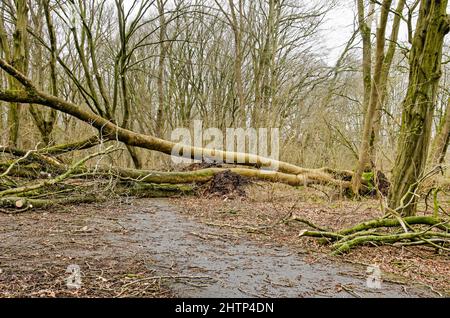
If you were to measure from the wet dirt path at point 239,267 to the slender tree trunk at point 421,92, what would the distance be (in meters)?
2.25

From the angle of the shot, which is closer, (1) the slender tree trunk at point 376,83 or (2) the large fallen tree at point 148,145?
(1) the slender tree trunk at point 376,83


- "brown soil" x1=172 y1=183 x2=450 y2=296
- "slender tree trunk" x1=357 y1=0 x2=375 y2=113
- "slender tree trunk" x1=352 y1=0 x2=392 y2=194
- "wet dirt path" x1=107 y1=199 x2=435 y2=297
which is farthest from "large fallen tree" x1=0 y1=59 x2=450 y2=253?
"slender tree trunk" x1=357 y1=0 x2=375 y2=113

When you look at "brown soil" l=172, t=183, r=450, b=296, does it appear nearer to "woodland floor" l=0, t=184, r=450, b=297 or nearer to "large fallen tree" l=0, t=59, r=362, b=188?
"woodland floor" l=0, t=184, r=450, b=297

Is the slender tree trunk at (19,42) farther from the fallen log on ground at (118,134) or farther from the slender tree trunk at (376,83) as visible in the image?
the slender tree trunk at (376,83)

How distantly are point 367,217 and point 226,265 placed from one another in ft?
12.8

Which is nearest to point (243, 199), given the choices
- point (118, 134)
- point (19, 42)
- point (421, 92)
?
point (118, 134)

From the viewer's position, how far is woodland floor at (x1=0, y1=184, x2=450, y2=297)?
2.78m

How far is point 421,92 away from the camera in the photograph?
5148 millimetres

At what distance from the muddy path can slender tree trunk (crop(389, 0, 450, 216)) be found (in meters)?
2.31

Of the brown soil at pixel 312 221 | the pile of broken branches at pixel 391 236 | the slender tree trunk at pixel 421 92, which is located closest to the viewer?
the brown soil at pixel 312 221

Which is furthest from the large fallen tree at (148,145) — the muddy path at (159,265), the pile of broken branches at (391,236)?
the pile of broken branches at (391,236)

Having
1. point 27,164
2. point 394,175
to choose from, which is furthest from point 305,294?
point 27,164

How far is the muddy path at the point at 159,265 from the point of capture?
2.72 m

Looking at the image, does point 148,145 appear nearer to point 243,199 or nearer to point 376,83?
point 243,199
